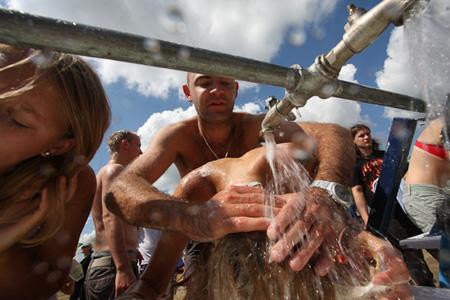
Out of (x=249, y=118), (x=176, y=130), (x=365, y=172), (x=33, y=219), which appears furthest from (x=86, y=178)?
(x=365, y=172)

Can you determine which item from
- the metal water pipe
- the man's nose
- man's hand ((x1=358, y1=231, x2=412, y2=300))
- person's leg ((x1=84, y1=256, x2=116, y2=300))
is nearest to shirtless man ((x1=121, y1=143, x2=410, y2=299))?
man's hand ((x1=358, y1=231, x2=412, y2=300))

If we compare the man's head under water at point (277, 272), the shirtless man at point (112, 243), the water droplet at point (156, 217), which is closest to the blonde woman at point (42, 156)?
the water droplet at point (156, 217)

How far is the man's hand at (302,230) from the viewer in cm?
116

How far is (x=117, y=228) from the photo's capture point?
353cm

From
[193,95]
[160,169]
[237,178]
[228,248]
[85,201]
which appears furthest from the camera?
Result: [193,95]

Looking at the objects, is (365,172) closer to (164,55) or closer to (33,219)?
(33,219)

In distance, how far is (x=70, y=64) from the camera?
5.25 ft

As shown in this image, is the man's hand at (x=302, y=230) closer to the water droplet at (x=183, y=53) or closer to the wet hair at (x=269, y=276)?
the wet hair at (x=269, y=276)

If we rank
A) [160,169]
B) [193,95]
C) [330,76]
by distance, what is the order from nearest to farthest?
[330,76], [160,169], [193,95]

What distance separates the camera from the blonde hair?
151 centimetres

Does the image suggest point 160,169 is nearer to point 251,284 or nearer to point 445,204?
point 251,284

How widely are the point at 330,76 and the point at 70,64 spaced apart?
3.54 ft

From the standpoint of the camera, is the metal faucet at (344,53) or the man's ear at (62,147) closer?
the metal faucet at (344,53)

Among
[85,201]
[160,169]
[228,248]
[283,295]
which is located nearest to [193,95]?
[160,169]
